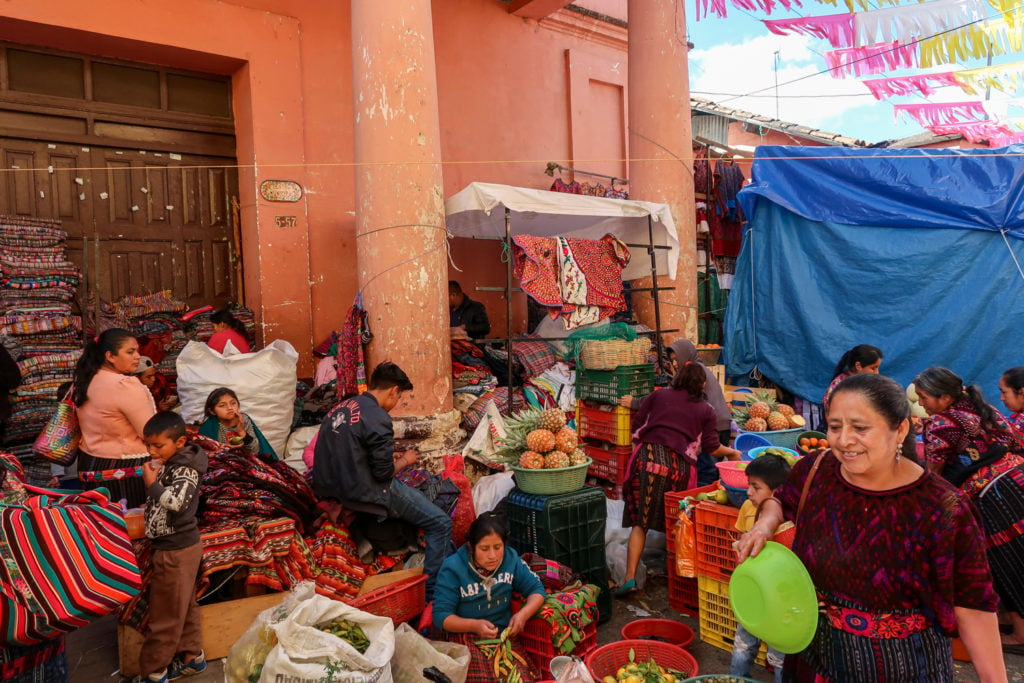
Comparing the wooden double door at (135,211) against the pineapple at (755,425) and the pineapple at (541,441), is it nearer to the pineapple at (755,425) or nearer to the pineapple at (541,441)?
the pineapple at (541,441)

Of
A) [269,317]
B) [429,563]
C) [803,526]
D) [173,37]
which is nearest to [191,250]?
[269,317]

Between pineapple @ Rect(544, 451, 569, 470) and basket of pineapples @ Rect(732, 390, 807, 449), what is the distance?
8.91 feet

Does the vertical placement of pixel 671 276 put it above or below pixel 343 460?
above

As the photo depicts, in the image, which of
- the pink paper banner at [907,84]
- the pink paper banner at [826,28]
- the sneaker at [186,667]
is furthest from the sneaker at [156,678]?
the pink paper banner at [907,84]

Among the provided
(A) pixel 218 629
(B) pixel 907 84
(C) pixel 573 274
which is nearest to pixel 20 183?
(A) pixel 218 629

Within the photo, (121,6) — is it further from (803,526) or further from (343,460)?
(803,526)

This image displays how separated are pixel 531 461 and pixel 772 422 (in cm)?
345

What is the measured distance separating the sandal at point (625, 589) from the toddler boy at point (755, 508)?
4.18 ft

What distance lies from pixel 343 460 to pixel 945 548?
331 centimetres

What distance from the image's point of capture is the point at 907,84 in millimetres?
13406

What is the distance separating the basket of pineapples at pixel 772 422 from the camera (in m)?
6.54

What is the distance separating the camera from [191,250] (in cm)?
771

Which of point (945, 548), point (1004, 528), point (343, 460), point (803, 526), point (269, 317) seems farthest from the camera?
point (269, 317)

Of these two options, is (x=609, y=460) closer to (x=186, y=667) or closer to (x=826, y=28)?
(x=186, y=667)
